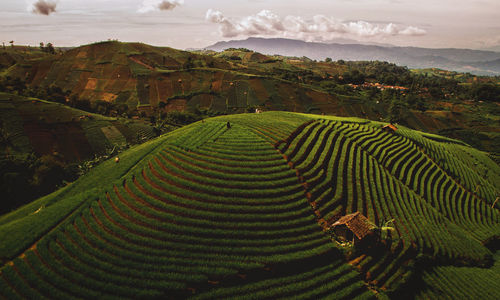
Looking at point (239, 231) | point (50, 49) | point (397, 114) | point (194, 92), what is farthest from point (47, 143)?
point (50, 49)

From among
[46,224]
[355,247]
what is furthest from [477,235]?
[46,224]

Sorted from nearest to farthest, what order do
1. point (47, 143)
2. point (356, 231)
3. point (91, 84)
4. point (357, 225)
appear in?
point (356, 231) < point (357, 225) < point (47, 143) < point (91, 84)

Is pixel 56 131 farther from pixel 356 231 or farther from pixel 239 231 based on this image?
pixel 356 231

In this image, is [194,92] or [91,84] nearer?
[194,92]

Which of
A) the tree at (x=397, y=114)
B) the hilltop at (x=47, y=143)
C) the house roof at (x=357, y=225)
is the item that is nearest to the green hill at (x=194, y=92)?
the tree at (x=397, y=114)

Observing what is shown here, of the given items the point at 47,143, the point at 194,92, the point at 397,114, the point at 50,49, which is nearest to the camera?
the point at 47,143

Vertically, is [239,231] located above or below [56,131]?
below

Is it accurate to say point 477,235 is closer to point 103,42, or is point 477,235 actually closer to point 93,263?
point 93,263
